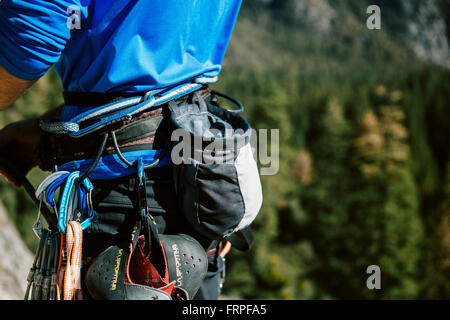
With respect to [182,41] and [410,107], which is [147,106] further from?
[410,107]

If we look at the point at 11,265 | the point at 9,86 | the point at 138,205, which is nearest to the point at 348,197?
the point at 11,265

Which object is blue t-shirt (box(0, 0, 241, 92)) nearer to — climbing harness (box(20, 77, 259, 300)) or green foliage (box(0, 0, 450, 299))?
climbing harness (box(20, 77, 259, 300))

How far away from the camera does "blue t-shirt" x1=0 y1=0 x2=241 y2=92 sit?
64.1 inches

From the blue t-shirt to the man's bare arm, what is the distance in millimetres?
37

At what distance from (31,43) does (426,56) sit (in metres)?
99.9

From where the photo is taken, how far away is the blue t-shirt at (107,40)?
163cm

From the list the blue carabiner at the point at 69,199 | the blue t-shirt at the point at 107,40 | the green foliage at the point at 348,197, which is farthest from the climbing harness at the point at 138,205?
the green foliage at the point at 348,197

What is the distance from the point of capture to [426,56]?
89812 millimetres

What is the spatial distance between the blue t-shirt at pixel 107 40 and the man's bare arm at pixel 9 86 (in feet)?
0.12

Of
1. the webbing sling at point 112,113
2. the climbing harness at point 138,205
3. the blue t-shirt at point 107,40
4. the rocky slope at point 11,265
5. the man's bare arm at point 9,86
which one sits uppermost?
the blue t-shirt at point 107,40

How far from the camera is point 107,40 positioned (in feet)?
5.89

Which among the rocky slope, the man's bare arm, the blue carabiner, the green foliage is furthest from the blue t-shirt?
the green foliage

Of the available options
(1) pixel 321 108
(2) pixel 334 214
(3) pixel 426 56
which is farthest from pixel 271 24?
(2) pixel 334 214

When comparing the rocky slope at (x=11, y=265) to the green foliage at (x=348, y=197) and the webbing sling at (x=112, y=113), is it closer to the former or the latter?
the webbing sling at (x=112, y=113)
